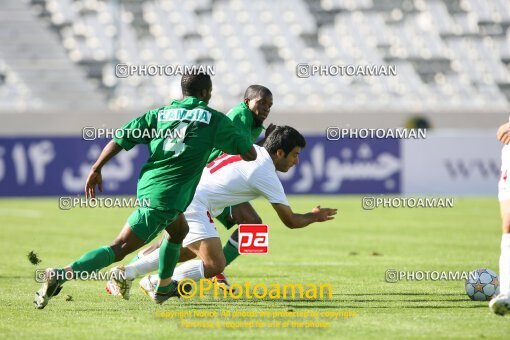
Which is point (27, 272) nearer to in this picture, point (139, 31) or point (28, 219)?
point (28, 219)

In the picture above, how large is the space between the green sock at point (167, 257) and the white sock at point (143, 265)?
423 mm

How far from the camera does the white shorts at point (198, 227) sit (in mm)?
8930

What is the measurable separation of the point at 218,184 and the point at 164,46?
2428 centimetres

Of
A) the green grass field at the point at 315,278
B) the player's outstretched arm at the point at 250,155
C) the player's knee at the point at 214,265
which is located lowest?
the green grass field at the point at 315,278

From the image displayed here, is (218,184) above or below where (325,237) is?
above

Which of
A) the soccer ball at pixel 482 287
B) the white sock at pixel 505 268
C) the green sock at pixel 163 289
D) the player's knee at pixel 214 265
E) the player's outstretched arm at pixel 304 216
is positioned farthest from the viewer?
the soccer ball at pixel 482 287

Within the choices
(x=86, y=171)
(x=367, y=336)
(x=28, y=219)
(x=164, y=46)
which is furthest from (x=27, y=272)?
(x=164, y=46)

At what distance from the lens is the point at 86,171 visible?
83.7 feet

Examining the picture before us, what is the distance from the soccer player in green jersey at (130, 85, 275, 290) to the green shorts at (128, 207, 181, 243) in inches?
45.1

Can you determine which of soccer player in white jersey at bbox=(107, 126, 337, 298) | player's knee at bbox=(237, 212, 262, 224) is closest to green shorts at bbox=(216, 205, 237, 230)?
player's knee at bbox=(237, 212, 262, 224)

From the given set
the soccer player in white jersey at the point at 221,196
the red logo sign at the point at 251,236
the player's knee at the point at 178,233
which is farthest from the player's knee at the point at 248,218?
the player's knee at the point at 178,233

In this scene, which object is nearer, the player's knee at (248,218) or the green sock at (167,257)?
the green sock at (167,257)

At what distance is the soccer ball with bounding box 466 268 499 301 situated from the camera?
9016 millimetres

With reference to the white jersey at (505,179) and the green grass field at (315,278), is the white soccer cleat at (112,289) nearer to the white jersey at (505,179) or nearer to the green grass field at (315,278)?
the green grass field at (315,278)
